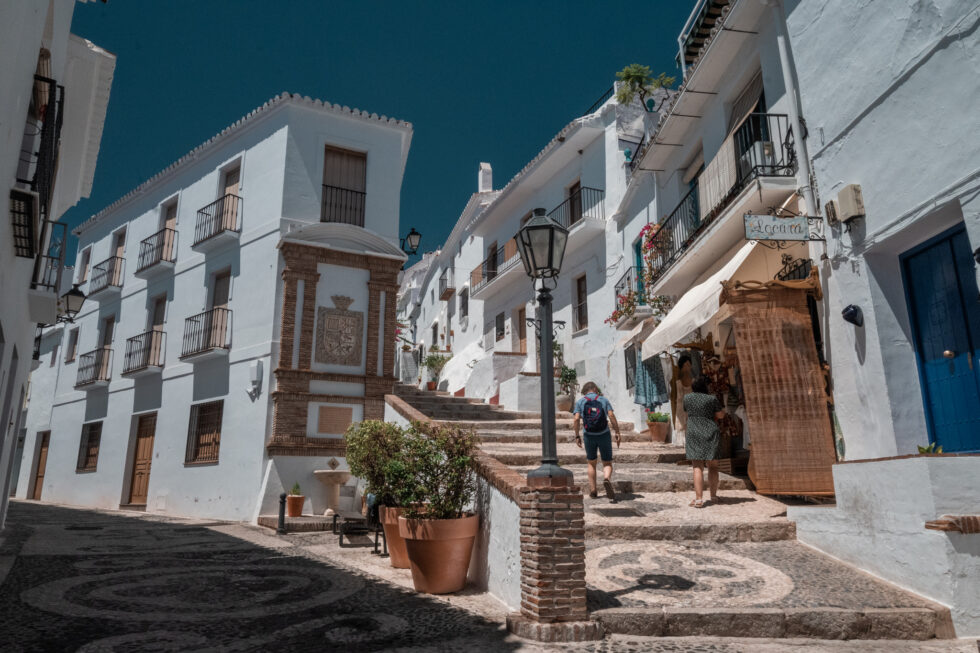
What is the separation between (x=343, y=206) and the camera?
1594cm

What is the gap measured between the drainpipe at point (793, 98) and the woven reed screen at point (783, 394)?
1.22 metres

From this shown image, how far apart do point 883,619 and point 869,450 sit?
8.35 feet

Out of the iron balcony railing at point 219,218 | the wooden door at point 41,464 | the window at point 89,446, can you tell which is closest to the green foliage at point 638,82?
the iron balcony railing at point 219,218

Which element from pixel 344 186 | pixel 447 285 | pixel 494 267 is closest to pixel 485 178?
pixel 447 285

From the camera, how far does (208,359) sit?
15.6 m

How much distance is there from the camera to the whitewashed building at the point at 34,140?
5074 millimetres

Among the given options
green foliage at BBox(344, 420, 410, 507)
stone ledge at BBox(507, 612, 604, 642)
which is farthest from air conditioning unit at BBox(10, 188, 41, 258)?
stone ledge at BBox(507, 612, 604, 642)

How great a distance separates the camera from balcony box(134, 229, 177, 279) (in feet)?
57.4

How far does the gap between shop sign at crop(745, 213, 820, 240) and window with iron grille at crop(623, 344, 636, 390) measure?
719 centimetres

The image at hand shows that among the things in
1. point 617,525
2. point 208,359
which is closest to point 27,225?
point 617,525

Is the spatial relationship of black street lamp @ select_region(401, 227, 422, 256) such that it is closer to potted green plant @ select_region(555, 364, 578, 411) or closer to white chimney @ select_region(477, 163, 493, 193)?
potted green plant @ select_region(555, 364, 578, 411)

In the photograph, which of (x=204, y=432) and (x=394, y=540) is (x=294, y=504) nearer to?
(x=204, y=432)

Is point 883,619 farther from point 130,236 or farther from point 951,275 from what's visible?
point 130,236

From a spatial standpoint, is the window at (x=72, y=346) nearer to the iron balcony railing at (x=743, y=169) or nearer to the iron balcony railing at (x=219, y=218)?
the iron balcony railing at (x=219, y=218)
